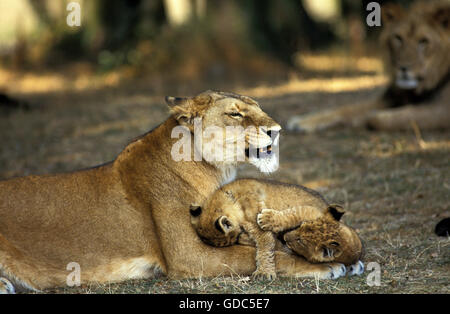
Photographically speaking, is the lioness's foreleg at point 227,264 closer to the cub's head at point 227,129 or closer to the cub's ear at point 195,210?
the cub's ear at point 195,210

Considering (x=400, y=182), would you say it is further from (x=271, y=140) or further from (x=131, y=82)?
(x=131, y=82)

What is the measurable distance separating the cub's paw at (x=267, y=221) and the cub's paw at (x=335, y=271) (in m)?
0.47

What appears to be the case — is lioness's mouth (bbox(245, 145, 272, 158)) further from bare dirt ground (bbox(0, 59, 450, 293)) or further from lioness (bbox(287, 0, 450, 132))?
lioness (bbox(287, 0, 450, 132))

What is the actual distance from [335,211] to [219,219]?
2.77 ft

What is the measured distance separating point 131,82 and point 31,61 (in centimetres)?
353

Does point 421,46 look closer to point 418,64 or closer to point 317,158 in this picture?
point 418,64

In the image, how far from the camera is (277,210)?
16.7 feet

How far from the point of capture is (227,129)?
493 centimetres

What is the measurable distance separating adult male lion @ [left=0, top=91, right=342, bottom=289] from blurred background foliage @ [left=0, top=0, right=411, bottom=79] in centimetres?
992

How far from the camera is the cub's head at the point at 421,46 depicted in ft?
31.1

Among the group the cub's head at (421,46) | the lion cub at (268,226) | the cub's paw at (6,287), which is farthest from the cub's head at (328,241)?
the cub's head at (421,46)

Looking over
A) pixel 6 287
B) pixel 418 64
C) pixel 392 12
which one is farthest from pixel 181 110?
pixel 392 12

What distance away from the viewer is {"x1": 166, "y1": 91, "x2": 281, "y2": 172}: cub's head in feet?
16.1

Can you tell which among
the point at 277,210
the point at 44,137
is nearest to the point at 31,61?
the point at 44,137
